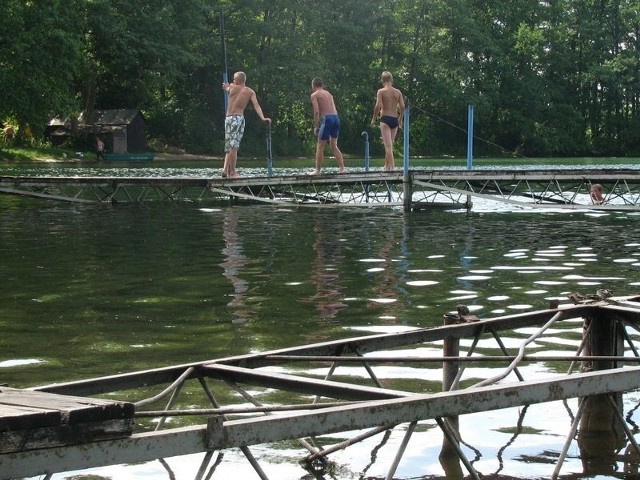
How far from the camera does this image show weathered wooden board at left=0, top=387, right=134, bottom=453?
3.49 metres

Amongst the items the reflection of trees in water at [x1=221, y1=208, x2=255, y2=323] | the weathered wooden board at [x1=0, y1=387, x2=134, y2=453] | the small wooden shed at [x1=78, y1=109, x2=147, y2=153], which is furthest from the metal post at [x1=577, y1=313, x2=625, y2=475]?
the small wooden shed at [x1=78, y1=109, x2=147, y2=153]

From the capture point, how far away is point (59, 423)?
3564 millimetres

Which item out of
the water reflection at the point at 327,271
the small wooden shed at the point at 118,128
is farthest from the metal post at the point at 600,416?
the small wooden shed at the point at 118,128

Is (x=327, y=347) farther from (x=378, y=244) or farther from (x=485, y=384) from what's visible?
(x=378, y=244)

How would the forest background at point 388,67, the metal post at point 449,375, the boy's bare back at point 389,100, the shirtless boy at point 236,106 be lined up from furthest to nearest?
the forest background at point 388,67 < the shirtless boy at point 236,106 < the boy's bare back at point 389,100 < the metal post at point 449,375

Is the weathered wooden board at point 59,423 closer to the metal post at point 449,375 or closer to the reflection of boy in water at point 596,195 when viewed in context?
the metal post at point 449,375

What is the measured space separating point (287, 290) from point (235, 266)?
2341 mm

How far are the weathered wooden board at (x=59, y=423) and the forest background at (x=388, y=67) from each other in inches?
2395

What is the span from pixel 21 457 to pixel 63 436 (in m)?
0.14

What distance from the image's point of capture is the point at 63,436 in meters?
3.58

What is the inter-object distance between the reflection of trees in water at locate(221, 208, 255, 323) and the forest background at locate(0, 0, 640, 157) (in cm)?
4579

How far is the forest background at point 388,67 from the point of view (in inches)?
2687

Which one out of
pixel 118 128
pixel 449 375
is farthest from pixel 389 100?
pixel 118 128

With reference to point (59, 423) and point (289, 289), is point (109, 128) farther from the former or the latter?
point (59, 423)
